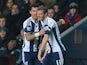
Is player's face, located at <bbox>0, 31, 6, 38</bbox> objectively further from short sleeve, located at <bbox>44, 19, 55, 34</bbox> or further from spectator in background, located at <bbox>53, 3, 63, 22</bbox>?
short sleeve, located at <bbox>44, 19, 55, 34</bbox>

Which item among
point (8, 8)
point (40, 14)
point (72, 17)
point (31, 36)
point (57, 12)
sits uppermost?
point (8, 8)

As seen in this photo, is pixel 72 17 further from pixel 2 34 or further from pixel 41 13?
pixel 41 13

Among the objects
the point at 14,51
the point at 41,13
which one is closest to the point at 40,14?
the point at 41,13

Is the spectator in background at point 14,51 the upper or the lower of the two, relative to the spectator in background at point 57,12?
lower

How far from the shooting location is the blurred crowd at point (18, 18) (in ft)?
34.6

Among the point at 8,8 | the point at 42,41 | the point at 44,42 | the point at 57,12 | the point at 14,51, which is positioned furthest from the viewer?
the point at 8,8

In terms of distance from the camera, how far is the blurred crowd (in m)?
10.5

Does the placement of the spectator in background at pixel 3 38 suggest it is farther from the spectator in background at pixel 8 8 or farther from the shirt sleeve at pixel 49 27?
the shirt sleeve at pixel 49 27

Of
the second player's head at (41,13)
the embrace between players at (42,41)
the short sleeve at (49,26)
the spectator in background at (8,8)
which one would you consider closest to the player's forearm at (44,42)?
the embrace between players at (42,41)

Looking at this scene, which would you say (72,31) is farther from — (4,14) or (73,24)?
(4,14)

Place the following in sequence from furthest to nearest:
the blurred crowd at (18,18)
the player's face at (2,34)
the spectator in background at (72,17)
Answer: the spectator in background at (72,17) → the player's face at (2,34) → the blurred crowd at (18,18)

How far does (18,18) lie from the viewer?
38.0ft

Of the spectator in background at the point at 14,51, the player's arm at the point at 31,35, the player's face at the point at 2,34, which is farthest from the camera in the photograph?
the player's face at the point at 2,34

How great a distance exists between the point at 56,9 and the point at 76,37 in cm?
115
